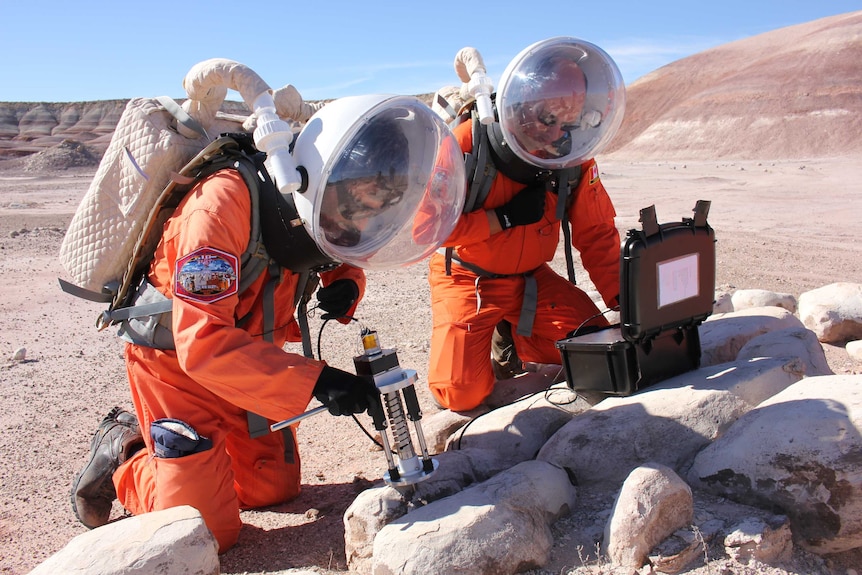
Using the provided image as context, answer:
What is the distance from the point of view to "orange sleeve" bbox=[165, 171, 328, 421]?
2.40m

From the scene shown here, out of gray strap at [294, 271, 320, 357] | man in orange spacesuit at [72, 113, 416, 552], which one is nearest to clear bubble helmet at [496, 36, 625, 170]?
man in orange spacesuit at [72, 113, 416, 552]

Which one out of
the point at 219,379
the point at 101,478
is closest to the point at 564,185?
the point at 219,379

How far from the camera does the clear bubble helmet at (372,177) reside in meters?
2.36

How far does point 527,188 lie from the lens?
377 centimetres

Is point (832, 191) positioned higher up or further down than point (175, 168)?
further down

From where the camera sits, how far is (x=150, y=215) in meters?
2.78

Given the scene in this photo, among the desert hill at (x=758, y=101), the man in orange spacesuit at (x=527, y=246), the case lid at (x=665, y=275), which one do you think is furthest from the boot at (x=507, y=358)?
the desert hill at (x=758, y=101)

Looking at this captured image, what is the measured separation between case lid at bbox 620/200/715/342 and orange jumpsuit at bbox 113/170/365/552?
1.11 metres

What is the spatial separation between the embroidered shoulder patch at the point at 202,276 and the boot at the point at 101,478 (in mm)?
961

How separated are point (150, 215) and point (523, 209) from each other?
166 centimetres

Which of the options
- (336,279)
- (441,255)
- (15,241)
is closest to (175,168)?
(336,279)

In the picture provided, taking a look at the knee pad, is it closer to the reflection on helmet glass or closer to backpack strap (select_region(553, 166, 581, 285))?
the reflection on helmet glass

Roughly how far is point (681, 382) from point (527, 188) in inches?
47.5

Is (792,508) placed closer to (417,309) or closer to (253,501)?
(253,501)
